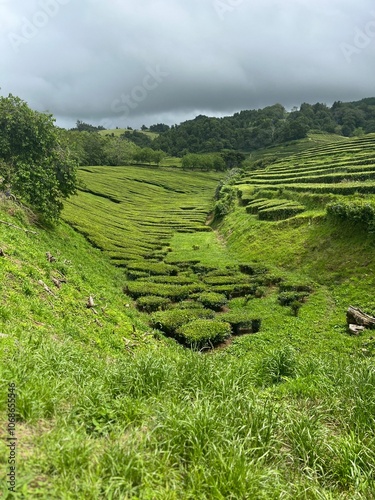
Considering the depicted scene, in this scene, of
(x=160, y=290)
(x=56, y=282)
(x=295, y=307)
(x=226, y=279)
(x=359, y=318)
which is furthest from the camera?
(x=226, y=279)

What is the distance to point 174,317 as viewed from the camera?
2266 centimetres

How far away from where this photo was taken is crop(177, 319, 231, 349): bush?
19.8 m

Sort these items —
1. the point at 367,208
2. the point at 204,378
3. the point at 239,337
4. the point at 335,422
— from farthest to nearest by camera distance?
the point at 367,208 → the point at 239,337 → the point at 204,378 → the point at 335,422

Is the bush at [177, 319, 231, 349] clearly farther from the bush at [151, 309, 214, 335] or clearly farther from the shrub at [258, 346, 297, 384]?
the shrub at [258, 346, 297, 384]

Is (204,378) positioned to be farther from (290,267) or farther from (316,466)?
(290,267)

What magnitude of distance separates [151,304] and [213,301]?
15.3 ft

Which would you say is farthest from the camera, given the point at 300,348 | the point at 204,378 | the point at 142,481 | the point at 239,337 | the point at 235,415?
the point at 239,337

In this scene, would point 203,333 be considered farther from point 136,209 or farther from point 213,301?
point 136,209

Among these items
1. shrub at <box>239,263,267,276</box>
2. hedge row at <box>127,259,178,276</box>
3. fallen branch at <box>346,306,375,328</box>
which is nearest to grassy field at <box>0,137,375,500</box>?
fallen branch at <box>346,306,375,328</box>

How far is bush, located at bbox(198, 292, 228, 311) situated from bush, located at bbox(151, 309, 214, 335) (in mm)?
→ 1942

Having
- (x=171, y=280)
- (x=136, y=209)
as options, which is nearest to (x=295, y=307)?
(x=171, y=280)

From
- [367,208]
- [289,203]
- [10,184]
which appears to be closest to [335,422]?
[367,208]

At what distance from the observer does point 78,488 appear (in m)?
5.06

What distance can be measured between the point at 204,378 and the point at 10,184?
2491cm
